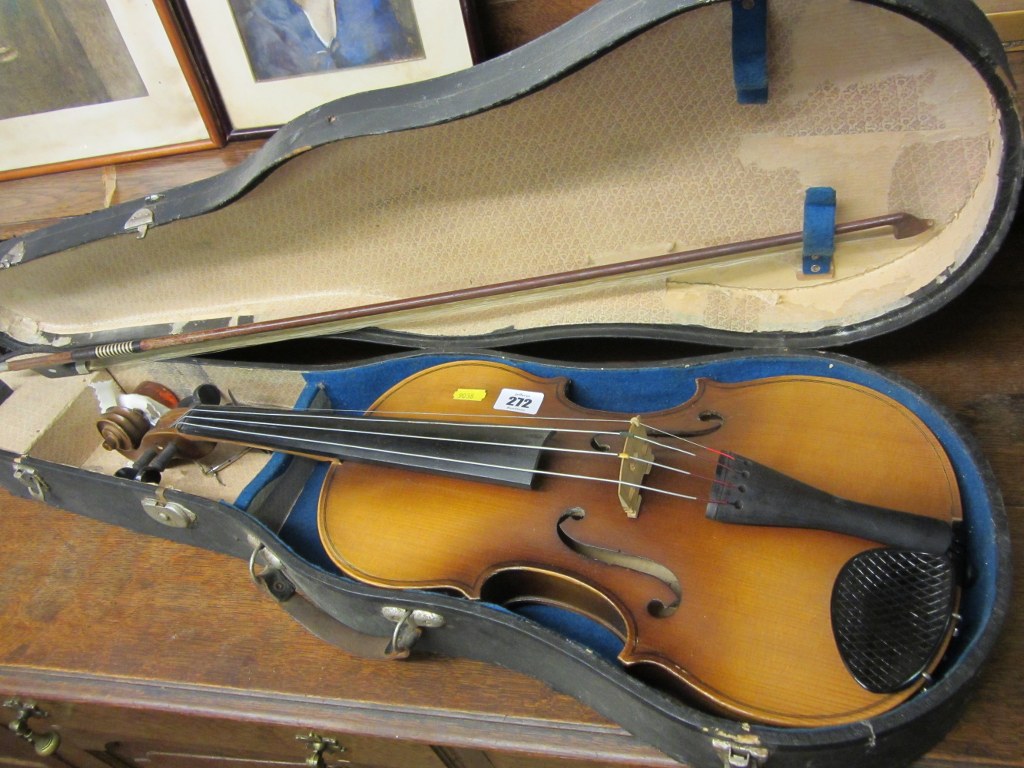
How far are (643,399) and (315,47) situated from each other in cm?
93

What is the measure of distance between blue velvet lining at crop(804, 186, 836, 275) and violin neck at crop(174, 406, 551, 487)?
477mm

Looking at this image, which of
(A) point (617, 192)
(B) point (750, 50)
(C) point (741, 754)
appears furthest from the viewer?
(A) point (617, 192)

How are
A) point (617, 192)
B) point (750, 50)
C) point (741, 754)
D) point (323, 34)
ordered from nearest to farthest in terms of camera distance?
point (741, 754)
point (750, 50)
point (617, 192)
point (323, 34)

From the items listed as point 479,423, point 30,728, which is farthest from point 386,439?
point 30,728

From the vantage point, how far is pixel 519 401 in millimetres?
1205

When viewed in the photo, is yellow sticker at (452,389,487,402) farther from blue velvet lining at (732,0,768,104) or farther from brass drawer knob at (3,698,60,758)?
brass drawer knob at (3,698,60,758)

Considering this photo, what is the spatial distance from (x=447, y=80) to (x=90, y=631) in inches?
41.2

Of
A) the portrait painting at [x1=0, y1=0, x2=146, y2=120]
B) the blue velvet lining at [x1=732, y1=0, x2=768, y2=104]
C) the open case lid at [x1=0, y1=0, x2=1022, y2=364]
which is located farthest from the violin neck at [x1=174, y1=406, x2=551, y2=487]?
the portrait painting at [x1=0, y1=0, x2=146, y2=120]

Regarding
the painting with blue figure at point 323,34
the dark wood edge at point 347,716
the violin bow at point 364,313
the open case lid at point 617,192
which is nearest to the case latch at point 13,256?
the open case lid at point 617,192

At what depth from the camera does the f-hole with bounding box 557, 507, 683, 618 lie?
35.9 inches

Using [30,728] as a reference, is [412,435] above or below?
above

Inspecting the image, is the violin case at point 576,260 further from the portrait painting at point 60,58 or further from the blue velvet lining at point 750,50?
the portrait painting at point 60,58

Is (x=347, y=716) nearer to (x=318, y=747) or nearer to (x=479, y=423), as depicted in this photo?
(x=318, y=747)

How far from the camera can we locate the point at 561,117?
3.56ft
